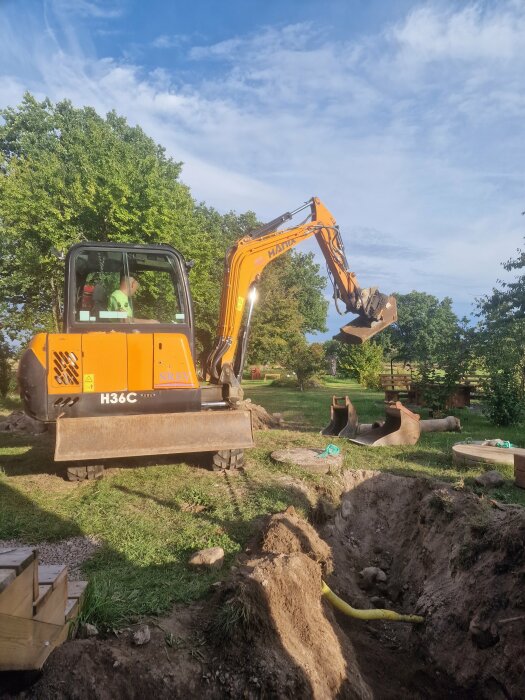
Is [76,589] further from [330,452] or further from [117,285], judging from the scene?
[330,452]

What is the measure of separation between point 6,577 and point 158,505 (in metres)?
3.87

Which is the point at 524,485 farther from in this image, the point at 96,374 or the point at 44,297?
the point at 44,297

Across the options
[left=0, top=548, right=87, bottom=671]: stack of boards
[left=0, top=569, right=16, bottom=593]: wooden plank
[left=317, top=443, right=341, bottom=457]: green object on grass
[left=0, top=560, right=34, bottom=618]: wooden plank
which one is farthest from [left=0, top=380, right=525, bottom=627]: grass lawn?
[left=0, top=569, right=16, bottom=593]: wooden plank

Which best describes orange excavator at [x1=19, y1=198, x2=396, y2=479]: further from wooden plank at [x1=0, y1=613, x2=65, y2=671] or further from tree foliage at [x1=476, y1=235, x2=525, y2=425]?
tree foliage at [x1=476, y1=235, x2=525, y2=425]

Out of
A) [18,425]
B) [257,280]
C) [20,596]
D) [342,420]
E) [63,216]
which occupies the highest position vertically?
[63,216]

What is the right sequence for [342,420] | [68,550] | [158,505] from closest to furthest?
[68,550]
[158,505]
[342,420]

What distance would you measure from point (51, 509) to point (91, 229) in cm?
1119

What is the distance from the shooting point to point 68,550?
4.52 meters

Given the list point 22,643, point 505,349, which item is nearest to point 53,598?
point 22,643

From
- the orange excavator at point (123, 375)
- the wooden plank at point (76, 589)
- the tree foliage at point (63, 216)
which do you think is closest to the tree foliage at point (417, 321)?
the tree foliage at point (63, 216)

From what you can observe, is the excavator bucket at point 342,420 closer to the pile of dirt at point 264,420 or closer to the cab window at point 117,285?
the pile of dirt at point 264,420

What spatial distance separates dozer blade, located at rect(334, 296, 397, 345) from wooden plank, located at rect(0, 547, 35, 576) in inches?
325

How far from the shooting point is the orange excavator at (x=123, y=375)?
5938mm

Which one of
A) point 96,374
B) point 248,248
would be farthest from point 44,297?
point 96,374
